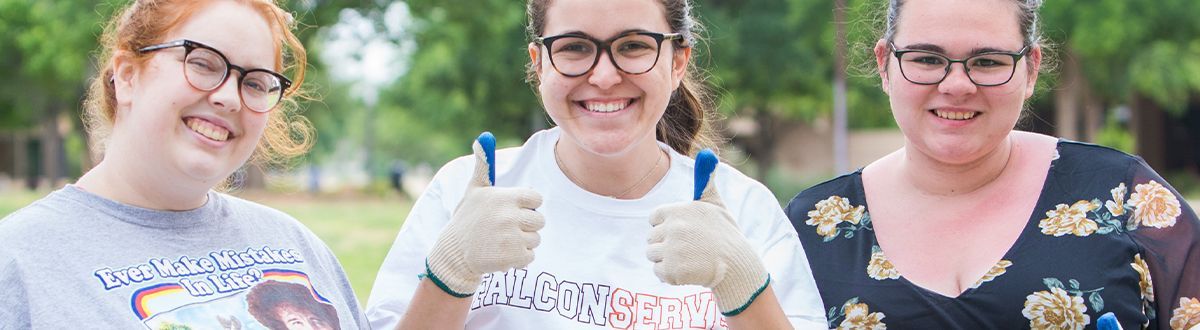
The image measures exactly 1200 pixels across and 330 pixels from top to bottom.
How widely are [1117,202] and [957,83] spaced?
0.53 metres

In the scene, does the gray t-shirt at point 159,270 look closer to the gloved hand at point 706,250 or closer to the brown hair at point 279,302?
the brown hair at point 279,302

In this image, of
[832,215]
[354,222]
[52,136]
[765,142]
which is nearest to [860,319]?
[832,215]

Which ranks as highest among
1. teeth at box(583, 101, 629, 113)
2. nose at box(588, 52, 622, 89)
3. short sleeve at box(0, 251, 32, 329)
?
nose at box(588, 52, 622, 89)

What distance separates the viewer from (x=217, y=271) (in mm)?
2277

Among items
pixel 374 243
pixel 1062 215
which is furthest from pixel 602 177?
pixel 374 243

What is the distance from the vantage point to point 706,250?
2.24 m

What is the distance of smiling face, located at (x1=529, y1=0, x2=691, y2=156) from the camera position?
248cm

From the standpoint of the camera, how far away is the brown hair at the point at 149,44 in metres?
2.27

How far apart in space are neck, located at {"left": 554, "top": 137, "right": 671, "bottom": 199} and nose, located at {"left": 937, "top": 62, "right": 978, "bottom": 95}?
0.81 meters

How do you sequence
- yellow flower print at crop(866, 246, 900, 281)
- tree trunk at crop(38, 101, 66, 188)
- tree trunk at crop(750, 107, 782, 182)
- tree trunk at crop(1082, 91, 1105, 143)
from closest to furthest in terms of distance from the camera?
1. yellow flower print at crop(866, 246, 900, 281)
2. tree trunk at crop(1082, 91, 1105, 143)
3. tree trunk at crop(750, 107, 782, 182)
4. tree trunk at crop(38, 101, 66, 188)

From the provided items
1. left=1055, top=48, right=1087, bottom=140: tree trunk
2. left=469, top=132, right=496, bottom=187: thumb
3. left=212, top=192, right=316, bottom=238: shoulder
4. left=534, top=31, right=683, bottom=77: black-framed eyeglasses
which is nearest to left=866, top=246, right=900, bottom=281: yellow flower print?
left=534, top=31, right=683, bottom=77: black-framed eyeglasses

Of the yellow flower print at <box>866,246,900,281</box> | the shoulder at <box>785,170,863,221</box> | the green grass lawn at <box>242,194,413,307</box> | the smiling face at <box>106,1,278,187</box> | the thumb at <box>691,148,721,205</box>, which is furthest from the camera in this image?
the green grass lawn at <box>242,194,413,307</box>

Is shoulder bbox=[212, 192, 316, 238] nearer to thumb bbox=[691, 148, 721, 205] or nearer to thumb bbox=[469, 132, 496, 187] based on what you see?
thumb bbox=[469, 132, 496, 187]

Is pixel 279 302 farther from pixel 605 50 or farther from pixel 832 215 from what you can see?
pixel 832 215
